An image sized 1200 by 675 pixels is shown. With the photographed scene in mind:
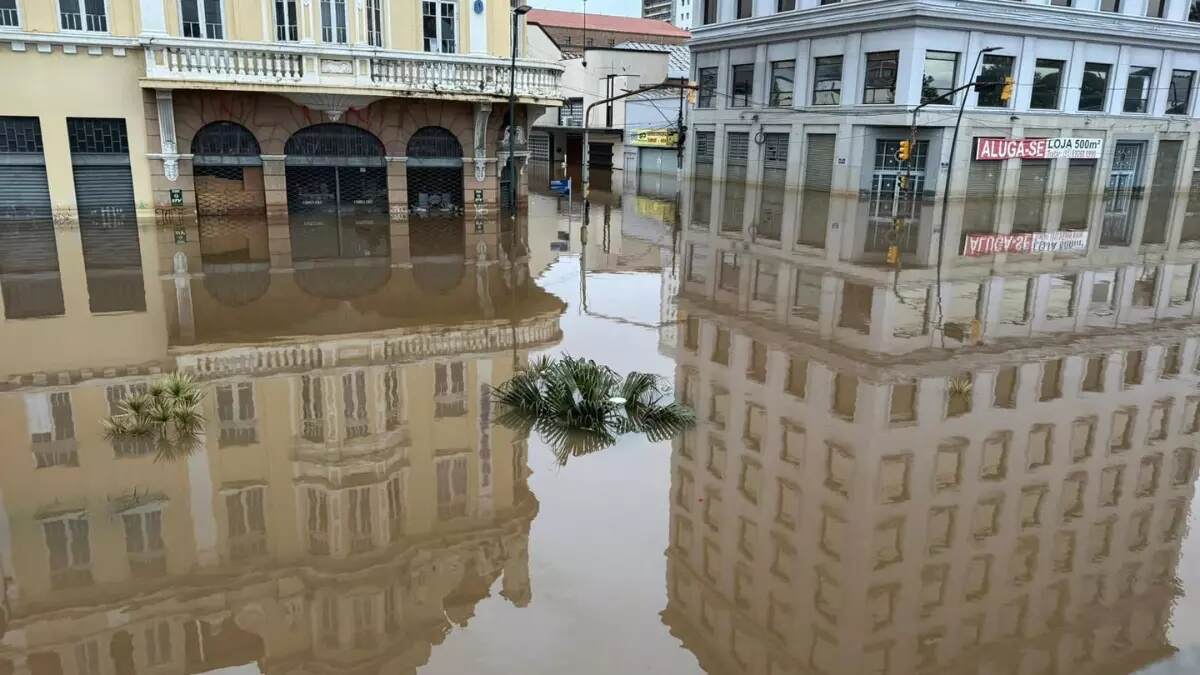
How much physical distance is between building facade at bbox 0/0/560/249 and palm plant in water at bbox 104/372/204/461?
1100 cm

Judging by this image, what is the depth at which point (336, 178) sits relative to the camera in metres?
25.3

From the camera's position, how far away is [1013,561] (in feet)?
22.4

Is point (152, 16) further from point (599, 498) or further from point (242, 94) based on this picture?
point (599, 498)

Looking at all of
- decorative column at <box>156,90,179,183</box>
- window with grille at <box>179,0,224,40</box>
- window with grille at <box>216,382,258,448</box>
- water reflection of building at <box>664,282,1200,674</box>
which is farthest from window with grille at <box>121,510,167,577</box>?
window with grille at <box>179,0,224,40</box>

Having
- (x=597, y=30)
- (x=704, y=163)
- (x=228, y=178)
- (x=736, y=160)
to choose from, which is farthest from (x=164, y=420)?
(x=597, y=30)

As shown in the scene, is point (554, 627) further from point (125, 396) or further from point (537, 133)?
point (537, 133)

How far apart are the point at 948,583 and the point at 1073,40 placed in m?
39.9

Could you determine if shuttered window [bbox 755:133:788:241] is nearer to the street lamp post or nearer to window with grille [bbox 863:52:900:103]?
window with grille [bbox 863:52:900:103]

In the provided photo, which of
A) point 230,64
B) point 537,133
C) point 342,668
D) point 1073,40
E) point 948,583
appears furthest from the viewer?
point 537,133

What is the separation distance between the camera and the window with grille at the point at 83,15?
71.4ft

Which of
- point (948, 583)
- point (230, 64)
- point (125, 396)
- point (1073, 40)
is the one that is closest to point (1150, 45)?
point (1073, 40)

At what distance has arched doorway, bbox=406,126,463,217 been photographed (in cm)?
2577

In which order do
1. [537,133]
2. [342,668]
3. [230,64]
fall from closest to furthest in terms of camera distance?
[342,668]
[230,64]
[537,133]

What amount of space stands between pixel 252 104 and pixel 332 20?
3368 mm
